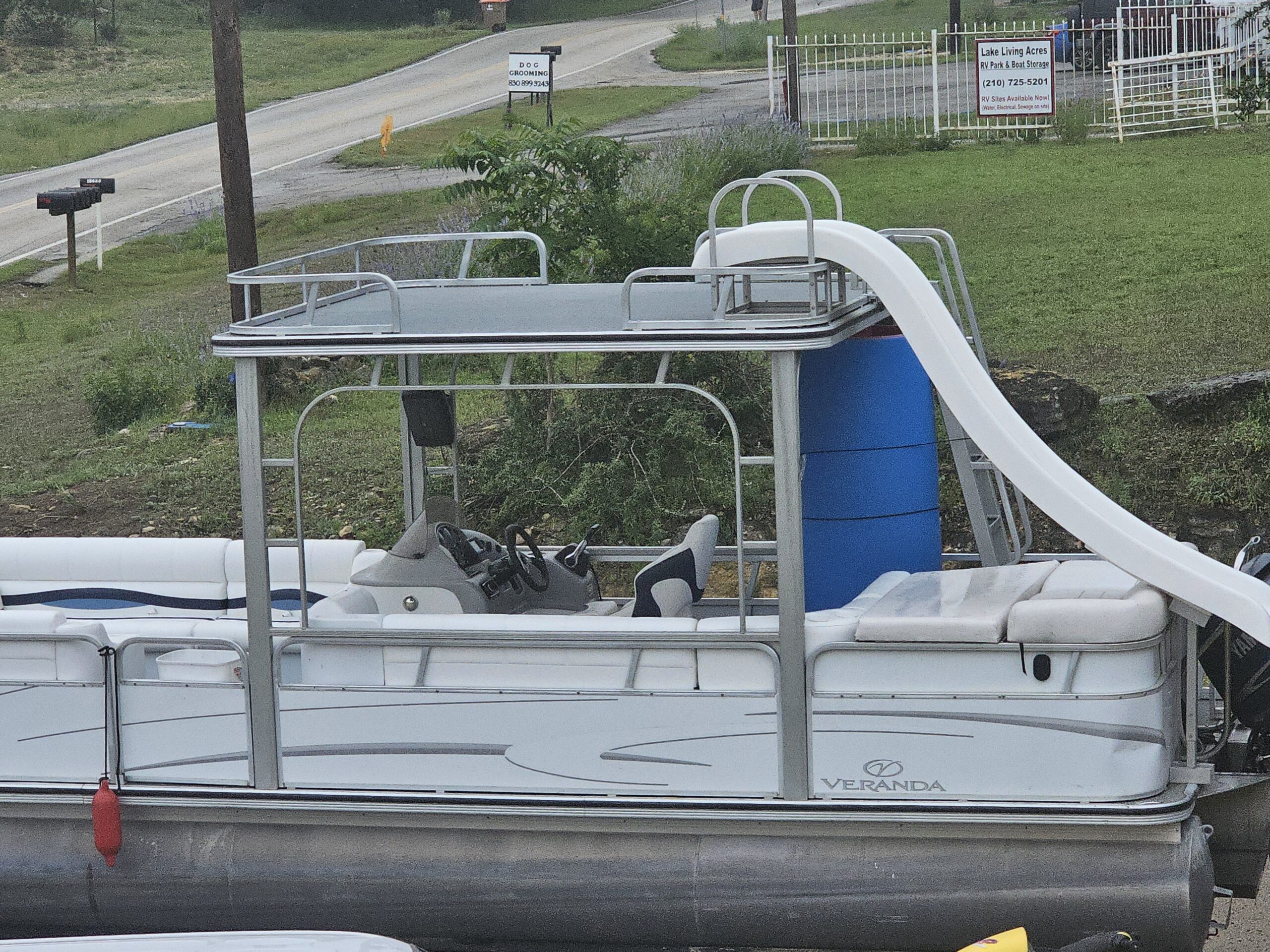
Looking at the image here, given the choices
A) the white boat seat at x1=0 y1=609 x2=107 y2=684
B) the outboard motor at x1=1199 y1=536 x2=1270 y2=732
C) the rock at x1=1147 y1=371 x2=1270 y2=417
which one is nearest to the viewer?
the outboard motor at x1=1199 y1=536 x2=1270 y2=732

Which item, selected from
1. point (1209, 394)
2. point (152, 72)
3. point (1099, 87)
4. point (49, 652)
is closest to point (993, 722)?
point (49, 652)

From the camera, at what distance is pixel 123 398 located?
13867 mm

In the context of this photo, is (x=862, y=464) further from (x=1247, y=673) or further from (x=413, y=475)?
(x=413, y=475)

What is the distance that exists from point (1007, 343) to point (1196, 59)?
41.7 feet

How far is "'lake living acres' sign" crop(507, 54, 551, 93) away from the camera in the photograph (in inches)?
738

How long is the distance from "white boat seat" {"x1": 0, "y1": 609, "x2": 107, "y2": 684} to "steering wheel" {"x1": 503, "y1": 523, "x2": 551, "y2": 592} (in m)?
1.65

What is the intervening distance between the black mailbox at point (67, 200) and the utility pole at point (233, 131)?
676cm

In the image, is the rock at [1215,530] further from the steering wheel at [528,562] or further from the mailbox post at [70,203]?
the mailbox post at [70,203]

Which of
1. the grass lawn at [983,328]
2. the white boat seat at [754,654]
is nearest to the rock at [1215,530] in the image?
the grass lawn at [983,328]

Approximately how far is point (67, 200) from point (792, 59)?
9.58m

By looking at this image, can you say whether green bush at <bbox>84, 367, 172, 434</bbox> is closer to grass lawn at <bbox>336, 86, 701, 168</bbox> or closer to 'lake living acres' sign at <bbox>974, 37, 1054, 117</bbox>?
grass lawn at <bbox>336, 86, 701, 168</bbox>

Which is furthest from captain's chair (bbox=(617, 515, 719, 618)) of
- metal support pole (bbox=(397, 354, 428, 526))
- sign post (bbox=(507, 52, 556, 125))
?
sign post (bbox=(507, 52, 556, 125))

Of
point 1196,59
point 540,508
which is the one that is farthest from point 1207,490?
point 1196,59

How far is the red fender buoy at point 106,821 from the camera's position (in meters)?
5.35
